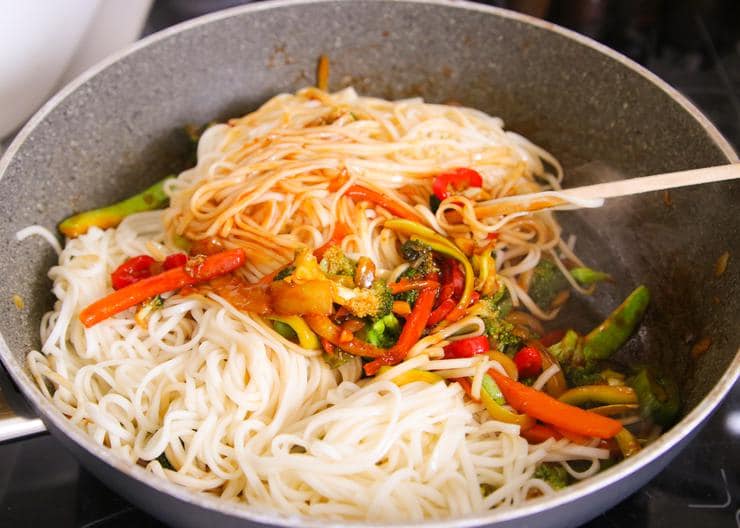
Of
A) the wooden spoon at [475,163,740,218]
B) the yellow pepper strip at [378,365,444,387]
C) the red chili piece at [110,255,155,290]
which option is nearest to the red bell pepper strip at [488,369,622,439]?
the yellow pepper strip at [378,365,444,387]

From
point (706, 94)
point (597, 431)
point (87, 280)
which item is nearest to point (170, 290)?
point (87, 280)

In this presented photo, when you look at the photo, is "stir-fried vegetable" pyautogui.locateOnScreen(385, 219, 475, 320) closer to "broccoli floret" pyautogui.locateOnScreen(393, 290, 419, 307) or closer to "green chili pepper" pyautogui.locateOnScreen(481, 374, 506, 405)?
"broccoli floret" pyautogui.locateOnScreen(393, 290, 419, 307)

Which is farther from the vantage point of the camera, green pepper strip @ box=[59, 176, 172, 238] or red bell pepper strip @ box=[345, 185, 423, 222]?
green pepper strip @ box=[59, 176, 172, 238]

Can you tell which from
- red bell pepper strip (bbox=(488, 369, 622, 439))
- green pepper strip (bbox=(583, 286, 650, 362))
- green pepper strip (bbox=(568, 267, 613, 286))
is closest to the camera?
red bell pepper strip (bbox=(488, 369, 622, 439))

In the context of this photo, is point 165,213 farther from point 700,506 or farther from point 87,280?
point 700,506

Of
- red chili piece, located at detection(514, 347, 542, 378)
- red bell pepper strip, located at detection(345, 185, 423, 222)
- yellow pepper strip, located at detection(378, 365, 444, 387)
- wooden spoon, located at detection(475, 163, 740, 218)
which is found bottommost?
red chili piece, located at detection(514, 347, 542, 378)

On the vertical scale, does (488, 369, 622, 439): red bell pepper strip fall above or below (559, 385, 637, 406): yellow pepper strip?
above

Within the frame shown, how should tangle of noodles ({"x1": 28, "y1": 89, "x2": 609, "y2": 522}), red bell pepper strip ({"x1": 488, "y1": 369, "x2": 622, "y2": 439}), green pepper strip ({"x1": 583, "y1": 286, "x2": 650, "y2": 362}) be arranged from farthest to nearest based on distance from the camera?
green pepper strip ({"x1": 583, "y1": 286, "x2": 650, "y2": 362})
red bell pepper strip ({"x1": 488, "y1": 369, "x2": 622, "y2": 439})
tangle of noodles ({"x1": 28, "y1": 89, "x2": 609, "y2": 522})
